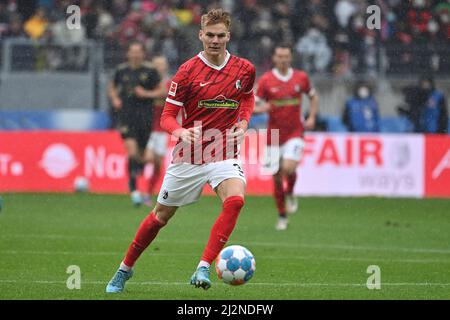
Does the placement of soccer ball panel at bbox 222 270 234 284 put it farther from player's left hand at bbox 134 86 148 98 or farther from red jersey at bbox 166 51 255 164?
player's left hand at bbox 134 86 148 98

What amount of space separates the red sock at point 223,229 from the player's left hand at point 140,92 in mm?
9500

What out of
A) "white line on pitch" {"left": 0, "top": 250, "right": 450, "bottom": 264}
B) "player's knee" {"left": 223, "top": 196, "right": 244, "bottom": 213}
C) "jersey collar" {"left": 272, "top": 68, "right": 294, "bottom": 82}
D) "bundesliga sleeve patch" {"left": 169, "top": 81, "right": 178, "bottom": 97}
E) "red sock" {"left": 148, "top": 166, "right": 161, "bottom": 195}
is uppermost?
"jersey collar" {"left": 272, "top": 68, "right": 294, "bottom": 82}

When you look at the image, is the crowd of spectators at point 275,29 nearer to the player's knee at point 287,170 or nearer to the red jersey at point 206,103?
the player's knee at point 287,170

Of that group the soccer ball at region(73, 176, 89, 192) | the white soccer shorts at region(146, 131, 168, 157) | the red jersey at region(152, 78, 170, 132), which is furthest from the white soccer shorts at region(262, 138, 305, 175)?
the soccer ball at region(73, 176, 89, 192)

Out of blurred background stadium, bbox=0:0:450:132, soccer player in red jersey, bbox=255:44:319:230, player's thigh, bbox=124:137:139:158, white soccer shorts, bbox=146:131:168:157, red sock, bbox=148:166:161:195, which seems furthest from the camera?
blurred background stadium, bbox=0:0:450:132

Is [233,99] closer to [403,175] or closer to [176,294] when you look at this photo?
[176,294]

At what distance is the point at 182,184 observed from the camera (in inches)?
344

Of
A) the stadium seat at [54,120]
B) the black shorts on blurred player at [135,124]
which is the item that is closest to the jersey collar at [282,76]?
the black shorts on blurred player at [135,124]

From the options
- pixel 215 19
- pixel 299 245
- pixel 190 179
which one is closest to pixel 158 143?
pixel 299 245

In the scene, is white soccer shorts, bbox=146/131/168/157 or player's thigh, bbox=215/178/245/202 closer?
player's thigh, bbox=215/178/245/202

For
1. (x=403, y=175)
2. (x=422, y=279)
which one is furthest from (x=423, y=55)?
(x=422, y=279)

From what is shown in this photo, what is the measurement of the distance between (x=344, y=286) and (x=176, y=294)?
1536 millimetres

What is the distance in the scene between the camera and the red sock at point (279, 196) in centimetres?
1476

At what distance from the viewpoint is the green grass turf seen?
8.96m
